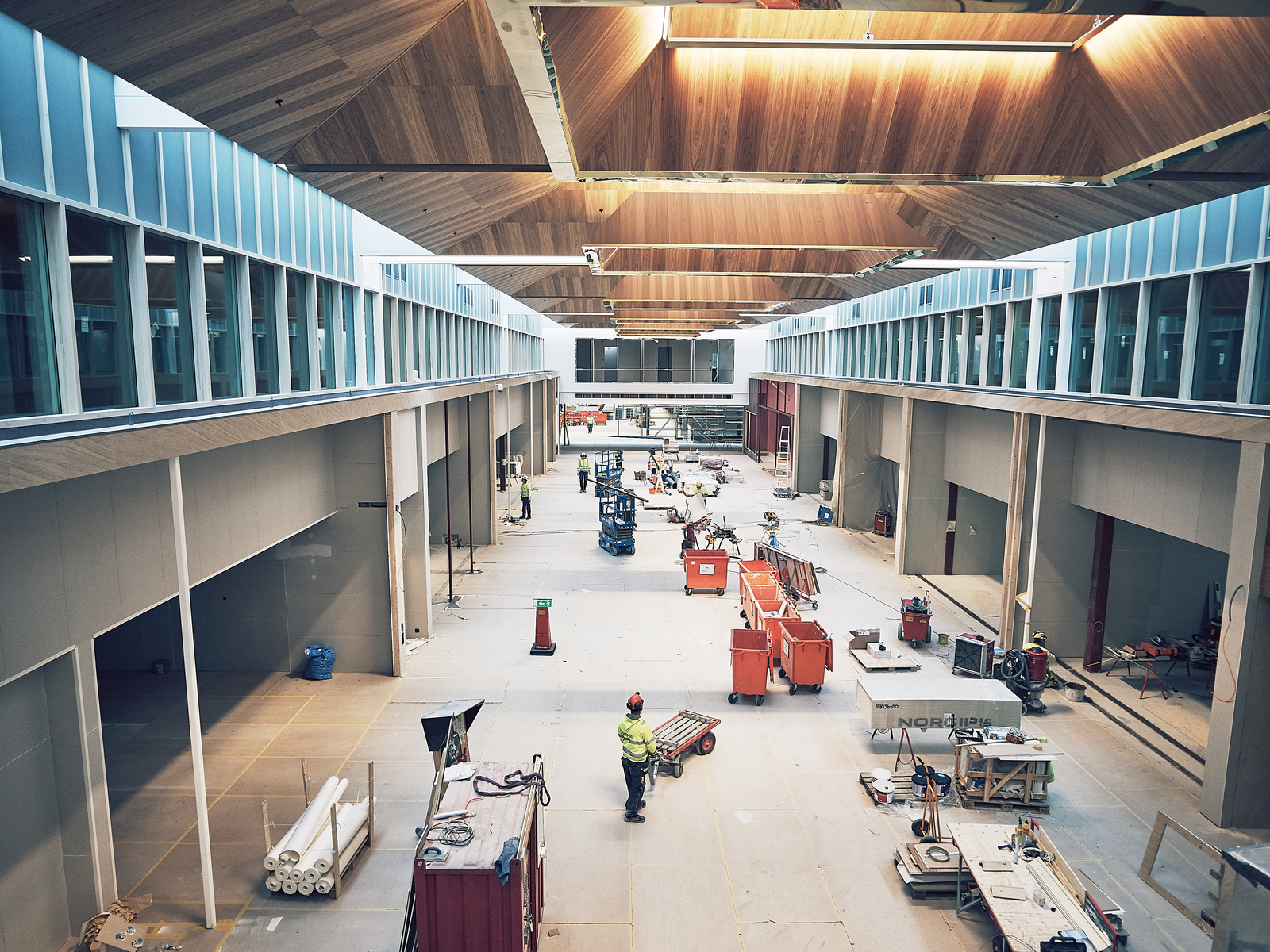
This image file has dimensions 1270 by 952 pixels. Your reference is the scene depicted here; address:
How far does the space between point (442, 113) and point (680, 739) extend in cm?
923

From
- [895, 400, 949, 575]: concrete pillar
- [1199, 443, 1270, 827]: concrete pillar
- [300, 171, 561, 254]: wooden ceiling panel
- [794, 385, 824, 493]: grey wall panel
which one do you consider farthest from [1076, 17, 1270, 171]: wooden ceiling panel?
[794, 385, 824, 493]: grey wall panel

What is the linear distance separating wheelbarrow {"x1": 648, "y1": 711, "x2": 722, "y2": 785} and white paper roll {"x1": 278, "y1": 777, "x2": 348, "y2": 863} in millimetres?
4222

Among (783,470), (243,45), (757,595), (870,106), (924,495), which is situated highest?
(243,45)

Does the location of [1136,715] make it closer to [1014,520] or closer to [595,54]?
[1014,520]

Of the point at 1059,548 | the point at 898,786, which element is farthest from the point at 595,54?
the point at 1059,548

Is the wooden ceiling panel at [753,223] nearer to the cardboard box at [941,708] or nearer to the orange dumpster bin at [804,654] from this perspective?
the cardboard box at [941,708]

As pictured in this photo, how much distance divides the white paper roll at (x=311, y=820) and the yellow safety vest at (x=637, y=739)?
356 cm

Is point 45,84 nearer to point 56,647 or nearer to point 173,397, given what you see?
point 173,397

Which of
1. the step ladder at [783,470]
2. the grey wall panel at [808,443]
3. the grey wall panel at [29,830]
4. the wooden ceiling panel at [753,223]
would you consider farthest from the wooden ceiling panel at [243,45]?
the step ladder at [783,470]

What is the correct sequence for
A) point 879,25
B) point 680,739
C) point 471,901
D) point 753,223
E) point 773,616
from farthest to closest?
point 773,616 < point 680,739 < point 753,223 < point 471,901 < point 879,25

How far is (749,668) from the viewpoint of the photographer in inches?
543

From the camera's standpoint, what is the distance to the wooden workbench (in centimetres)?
723

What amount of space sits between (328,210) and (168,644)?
9150mm

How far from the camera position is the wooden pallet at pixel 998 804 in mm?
10492
